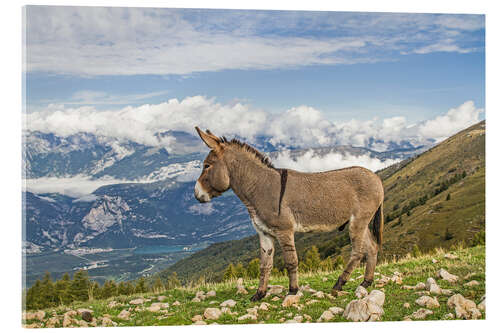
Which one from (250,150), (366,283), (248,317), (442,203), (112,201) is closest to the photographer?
(248,317)

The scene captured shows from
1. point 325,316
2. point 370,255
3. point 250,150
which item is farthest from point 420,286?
point 250,150

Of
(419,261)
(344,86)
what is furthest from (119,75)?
(419,261)

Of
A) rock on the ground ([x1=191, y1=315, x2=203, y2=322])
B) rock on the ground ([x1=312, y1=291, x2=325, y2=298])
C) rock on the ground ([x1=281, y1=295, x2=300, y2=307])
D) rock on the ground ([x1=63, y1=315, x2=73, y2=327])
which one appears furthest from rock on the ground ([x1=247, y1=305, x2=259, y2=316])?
rock on the ground ([x1=63, y1=315, x2=73, y2=327])

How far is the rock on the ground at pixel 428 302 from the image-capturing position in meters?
7.52

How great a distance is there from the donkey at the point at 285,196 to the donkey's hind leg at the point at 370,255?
207 millimetres

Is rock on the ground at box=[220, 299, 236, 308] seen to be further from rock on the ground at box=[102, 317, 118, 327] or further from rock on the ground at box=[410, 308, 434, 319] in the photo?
Answer: rock on the ground at box=[410, 308, 434, 319]

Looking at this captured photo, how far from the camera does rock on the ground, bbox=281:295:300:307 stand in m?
7.60

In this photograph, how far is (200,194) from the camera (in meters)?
7.55

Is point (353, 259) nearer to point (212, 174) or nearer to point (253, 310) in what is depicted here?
point (253, 310)

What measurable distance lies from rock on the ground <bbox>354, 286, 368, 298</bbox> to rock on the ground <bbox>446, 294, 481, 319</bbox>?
142 cm

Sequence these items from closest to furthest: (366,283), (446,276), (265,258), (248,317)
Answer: (248,317) < (265,258) < (366,283) < (446,276)

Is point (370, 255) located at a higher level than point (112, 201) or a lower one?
lower

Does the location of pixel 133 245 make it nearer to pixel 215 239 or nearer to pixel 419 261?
pixel 215 239

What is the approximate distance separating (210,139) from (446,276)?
542 cm
